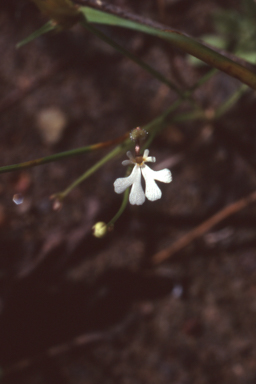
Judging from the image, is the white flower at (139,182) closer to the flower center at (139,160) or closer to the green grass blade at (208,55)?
the flower center at (139,160)

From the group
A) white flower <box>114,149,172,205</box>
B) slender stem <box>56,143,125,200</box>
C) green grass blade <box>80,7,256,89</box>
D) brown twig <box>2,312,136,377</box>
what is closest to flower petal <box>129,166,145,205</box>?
white flower <box>114,149,172,205</box>

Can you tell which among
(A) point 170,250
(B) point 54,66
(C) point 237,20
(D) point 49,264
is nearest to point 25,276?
(D) point 49,264

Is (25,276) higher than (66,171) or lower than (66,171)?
lower

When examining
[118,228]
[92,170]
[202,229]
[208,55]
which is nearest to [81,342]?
[118,228]

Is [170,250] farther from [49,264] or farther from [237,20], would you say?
[237,20]

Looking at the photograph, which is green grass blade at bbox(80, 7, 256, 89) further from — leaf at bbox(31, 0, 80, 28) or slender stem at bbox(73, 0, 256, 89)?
leaf at bbox(31, 0, 80, 28)

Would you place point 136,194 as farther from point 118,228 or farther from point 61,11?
point 118,228

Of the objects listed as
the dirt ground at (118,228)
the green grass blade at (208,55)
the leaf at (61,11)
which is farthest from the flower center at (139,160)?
the dirt ground at (118,228)
